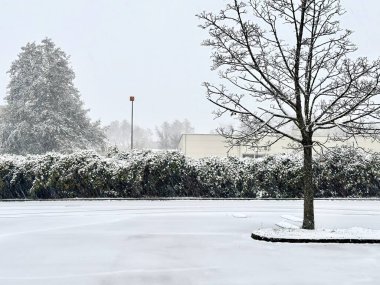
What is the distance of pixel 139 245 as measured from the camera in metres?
8.66

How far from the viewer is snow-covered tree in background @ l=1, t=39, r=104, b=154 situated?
45.4m

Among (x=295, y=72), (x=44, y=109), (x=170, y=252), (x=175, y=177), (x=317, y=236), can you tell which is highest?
(x=44, y=109)

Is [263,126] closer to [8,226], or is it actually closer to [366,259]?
[366,259]

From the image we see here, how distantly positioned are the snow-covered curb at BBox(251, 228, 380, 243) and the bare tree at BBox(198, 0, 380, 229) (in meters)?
0.63

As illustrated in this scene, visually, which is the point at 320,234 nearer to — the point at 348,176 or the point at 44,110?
the point at 348,176

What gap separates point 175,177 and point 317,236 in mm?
11692

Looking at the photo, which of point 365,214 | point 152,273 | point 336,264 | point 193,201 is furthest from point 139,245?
point 193,201

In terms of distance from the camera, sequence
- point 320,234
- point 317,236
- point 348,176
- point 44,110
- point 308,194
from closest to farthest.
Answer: point 317,236, point 320,234, point 308,194, point 348,176, point 44,110

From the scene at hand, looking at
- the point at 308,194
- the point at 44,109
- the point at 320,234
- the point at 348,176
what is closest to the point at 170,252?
the point at 320,234

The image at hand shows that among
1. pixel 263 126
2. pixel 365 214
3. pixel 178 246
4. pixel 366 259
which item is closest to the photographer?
pixel 366 259

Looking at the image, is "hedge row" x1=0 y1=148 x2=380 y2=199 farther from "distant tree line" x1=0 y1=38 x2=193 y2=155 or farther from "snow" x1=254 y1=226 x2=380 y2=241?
"distant tree line" x1=0 y1=38 x2=193 y2=155

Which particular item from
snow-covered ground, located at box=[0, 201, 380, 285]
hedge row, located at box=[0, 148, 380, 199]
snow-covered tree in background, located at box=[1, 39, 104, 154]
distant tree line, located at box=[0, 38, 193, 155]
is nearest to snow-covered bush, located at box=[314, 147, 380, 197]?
hedge row, located at box=[0, 148, 380, 199]

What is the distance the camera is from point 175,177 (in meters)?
20.3

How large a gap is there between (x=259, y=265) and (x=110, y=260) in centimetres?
229
